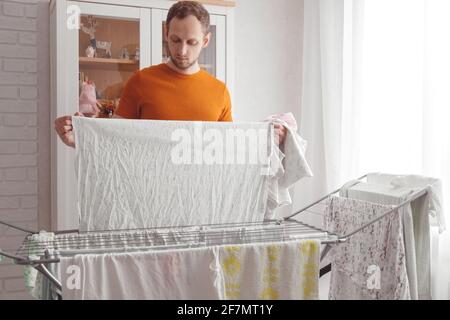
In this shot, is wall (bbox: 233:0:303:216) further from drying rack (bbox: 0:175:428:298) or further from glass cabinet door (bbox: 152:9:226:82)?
drying rack (bbox: 0:175:428:298)

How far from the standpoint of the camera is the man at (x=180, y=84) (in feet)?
5.43

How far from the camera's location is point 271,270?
138 cm

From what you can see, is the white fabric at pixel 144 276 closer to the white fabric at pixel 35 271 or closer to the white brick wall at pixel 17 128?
the white fabric at pixel 35 271

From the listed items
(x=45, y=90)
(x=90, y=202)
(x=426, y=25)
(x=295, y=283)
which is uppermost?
(x=426, y=25)

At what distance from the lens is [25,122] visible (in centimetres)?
258

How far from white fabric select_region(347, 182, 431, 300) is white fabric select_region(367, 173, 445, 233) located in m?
0.02

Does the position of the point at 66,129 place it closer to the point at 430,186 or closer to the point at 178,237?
the point at 178,237

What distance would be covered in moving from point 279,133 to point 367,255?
0.52m

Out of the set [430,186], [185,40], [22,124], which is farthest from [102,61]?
[430,186]

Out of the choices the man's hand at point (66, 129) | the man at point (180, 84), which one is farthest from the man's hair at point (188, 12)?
the man's hand at point (66, 129)
